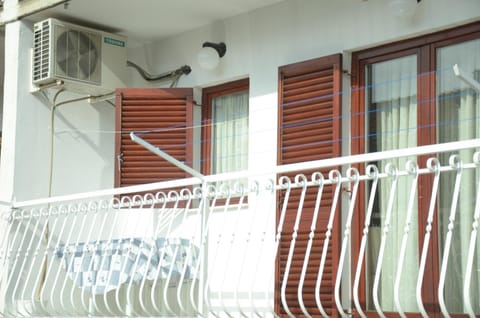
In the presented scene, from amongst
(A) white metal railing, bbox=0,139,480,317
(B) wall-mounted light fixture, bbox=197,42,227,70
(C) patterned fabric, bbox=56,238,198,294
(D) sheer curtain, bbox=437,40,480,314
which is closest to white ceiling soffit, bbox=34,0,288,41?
(B) wall-mounted light fixture, bbox=197,42,227,70

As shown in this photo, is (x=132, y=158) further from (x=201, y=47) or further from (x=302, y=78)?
(x=302, y=78)

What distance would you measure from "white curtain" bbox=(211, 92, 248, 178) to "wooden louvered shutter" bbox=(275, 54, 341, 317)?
2.23 ft

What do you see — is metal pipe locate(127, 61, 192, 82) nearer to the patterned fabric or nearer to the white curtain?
the white curtain

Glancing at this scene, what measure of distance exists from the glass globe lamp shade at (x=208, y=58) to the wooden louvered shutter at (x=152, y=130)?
404mm

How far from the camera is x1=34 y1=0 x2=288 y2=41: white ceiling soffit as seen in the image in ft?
24.8

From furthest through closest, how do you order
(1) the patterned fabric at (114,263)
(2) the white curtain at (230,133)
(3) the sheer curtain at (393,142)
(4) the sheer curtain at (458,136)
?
(2) the white curtain at (230,133) < (1) the patterned fabric at (114,263) < (3) the sheer curtain at (393,142) < (4) the sheer curtain at (458,136)

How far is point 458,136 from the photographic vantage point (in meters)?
6.01

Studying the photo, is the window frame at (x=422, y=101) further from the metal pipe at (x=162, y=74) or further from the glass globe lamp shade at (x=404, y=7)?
the metal pipe at (x=162, y=74)

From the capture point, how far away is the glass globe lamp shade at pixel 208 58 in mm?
7719

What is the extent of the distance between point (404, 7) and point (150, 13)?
2623 mm

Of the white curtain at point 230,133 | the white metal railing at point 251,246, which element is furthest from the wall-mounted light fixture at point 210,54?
the white metal railing at point 251,246

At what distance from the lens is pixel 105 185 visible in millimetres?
8617

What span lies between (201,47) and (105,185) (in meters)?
1.74

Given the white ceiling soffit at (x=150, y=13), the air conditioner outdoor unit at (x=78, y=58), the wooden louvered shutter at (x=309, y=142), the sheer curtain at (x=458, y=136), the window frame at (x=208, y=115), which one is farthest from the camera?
the window frame at (x=208, y=115)
